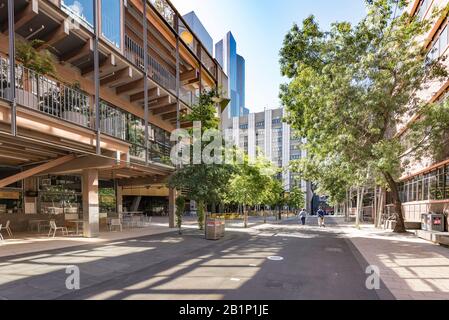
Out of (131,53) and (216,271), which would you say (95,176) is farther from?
(216,271)

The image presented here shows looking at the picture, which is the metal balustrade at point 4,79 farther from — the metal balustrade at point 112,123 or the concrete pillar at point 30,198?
the concrete pillar at point 30,198

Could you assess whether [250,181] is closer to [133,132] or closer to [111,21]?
[133,132]

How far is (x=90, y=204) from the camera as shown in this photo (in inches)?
556

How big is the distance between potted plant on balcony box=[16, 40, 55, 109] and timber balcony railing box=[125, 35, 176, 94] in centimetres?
698

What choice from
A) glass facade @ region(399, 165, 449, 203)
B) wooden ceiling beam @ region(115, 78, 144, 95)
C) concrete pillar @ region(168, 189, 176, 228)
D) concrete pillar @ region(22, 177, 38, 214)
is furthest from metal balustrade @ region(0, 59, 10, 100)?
glass facade @ region(399, 165, 449, 203)

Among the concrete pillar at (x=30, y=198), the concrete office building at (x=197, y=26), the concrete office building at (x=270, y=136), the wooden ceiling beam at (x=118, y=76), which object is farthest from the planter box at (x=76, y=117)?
the concrete office building at (x=270, y=136)

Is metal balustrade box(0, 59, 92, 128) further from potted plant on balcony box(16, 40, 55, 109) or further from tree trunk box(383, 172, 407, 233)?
tree trunk box(383, 172, 407, 233)

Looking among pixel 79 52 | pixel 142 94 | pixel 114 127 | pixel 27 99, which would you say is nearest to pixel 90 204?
pixel 114 127

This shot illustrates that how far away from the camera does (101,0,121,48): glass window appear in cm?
1398

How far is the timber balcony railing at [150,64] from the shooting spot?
18.3 meters

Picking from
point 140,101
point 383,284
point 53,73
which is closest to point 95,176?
point 53,73

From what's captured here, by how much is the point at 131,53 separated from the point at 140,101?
3.04 metres

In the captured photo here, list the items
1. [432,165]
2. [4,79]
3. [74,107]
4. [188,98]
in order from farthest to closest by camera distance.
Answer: [188,98] → [432,165] → [74,107] → [4,79]

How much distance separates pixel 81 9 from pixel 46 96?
4.79m
